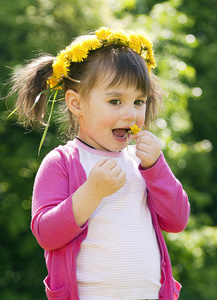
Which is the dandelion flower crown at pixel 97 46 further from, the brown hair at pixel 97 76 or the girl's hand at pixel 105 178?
the girl's hand at pixel 105 178

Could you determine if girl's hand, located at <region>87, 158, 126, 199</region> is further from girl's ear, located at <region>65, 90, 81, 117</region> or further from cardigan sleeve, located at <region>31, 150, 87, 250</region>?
girl's ear, located at <region>65, 90, 81, 117</region>

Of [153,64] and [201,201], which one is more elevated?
[153,64]

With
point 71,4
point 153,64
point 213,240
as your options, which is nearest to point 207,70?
point 213,240

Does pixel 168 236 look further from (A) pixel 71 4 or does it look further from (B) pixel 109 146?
(B) pixel 109 146

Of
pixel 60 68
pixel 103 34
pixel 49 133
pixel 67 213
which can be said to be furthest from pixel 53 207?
pixel 49 133

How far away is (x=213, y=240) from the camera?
688cm

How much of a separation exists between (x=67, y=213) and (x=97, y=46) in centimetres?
79

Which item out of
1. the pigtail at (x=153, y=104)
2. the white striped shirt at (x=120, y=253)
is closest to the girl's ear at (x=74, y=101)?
the white striped shirt at (x=120, y=253)

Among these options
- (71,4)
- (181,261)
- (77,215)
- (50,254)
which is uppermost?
(71,4)

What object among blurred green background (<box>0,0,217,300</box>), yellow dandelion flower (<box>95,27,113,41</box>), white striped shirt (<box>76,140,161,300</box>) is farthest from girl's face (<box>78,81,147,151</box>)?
blurred green background (<box>0,0,217,300</box>)

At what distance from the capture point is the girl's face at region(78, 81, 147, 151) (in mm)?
2242

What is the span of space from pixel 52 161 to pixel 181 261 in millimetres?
3957

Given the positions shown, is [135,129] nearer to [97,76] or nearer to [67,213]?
[97,76]

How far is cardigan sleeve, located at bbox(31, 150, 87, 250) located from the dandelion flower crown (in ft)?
1.35
